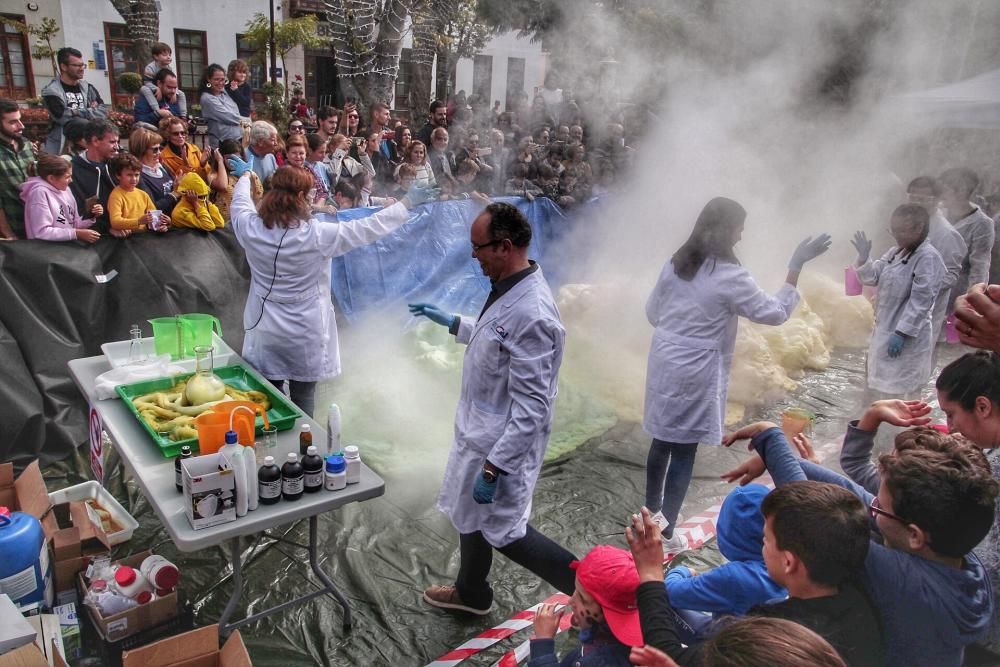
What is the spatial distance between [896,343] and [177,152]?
205 inches

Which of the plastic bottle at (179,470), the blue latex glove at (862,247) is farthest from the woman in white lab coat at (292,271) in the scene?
the blue latex glove at (862,247)

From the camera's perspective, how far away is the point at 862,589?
5.65 ft

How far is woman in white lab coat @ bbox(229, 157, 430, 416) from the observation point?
132 inches

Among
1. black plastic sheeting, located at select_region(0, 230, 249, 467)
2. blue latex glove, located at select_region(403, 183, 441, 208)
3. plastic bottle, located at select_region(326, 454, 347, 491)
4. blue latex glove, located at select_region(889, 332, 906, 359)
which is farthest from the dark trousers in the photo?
blue latex glove, located at select_region(403, 183, 441, 208)

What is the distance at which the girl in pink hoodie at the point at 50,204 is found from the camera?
4.12m

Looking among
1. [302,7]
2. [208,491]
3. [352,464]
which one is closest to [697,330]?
[352,464]

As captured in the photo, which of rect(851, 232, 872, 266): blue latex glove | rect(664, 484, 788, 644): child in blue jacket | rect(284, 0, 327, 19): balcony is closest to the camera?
rect(664, 484, 788, 644): child in blue jacket

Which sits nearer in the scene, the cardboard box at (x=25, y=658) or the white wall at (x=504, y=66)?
the cardboard box at (x=25, y=658)

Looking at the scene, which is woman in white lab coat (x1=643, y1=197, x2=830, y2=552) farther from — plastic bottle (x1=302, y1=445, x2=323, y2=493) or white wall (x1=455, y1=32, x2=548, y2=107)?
white wall (x1=455, y1=32, x2=548, y2=107)

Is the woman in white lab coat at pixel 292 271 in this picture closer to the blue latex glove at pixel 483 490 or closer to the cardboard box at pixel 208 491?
the cardboard box at pixel 208 491

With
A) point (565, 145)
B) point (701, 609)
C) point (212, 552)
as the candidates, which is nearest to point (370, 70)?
point (565, 145)

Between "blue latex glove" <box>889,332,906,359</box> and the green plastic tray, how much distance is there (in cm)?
344

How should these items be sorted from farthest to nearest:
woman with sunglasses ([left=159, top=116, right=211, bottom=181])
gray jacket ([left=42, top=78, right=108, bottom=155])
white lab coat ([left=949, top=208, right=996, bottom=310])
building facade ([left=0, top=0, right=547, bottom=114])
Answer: building facade ([left=0, top=0, right=547, bottom=114])
gray jacket ([left=42, top=78, right=108, bottom=155])
woman with sunglasses ([left=159, top=116, right=211, bottom=181])
white lab coat ([left=949, top=208, right=996, bottom=310])

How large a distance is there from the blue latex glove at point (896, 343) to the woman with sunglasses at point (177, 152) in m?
4.95
